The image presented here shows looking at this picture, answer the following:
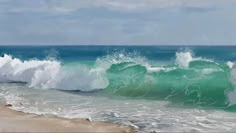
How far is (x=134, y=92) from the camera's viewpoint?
1858 centimetres

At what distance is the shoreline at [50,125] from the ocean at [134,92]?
64 cm

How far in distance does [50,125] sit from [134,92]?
8.09 meters

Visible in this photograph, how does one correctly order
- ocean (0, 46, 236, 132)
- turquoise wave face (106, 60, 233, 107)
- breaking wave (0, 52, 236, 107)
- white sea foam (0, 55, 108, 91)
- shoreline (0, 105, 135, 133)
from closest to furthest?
shoreline (0, 105, 135, 133) < ocean (0, 46, 236, 132) < turquoise wave face (106, 60, 233, 107) < breaking wave (0, 52, 236, 107) < white sea foam (0, 55, 108, 91)

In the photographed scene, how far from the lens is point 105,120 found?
1192 cm

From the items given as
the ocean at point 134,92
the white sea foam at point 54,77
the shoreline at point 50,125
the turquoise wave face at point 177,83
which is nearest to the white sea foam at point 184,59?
the ocean at point 134,92

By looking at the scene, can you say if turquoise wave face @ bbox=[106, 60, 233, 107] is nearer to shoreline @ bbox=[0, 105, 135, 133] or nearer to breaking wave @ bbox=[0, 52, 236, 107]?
breaking wave @ bbox=[0, 52, 236, 107]

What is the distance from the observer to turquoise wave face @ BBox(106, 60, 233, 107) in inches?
666

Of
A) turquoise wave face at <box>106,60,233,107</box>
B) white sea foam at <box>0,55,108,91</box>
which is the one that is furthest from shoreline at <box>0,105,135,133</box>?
white sea foam at <box>0,55,108,91</box>

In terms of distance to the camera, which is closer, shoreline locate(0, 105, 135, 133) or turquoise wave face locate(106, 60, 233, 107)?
shoreline locate(0, 105, 135, 133)

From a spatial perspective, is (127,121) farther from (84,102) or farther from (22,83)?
(22,83)

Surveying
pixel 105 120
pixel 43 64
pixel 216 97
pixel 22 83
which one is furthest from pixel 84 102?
pixel 43 64

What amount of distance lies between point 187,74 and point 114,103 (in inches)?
246

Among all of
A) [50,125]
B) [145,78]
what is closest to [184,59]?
[145,78]

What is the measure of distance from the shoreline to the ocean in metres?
0.64
